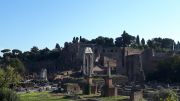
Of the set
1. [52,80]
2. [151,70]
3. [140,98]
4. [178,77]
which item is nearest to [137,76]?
[151,70]

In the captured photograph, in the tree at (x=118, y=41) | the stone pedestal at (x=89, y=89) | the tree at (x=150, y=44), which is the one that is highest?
the tree at (x=118, y=41)

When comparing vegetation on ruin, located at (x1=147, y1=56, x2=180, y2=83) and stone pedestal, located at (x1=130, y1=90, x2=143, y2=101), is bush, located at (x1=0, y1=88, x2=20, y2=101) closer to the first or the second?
stone pedestal, located at (x1=130, y1=90, x2=143, y2=101)

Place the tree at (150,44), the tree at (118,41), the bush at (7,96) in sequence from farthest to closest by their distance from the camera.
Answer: the tree at (118,41) < the tree at (150,44) < the bush at (7,96)

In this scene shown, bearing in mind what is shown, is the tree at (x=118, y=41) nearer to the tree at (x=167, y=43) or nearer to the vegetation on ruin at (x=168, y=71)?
the tree at (x=167, y=43)

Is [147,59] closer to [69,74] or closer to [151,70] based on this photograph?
[151,70]

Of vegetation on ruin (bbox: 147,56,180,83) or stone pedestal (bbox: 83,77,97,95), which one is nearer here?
stone pedestal (bbox: 83,77,97,95)

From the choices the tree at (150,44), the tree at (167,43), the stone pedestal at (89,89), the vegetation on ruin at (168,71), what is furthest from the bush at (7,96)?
the tree at (167,43)

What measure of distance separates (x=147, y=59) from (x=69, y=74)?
15846 mm

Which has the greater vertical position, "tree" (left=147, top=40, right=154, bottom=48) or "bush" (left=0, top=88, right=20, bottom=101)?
"tree" (left=147, top=40, right=154, bottom=48)

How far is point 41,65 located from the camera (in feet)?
374

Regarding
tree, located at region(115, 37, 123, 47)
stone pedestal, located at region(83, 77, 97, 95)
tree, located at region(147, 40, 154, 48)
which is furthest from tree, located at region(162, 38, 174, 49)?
stone pedestal, located at region(83, 77, 97, 95)

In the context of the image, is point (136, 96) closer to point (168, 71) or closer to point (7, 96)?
point (7, 96)

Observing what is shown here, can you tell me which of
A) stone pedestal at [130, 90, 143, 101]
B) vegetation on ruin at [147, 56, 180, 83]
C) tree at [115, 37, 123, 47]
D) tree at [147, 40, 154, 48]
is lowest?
stone pedestal at [130, 90, 143, 101]

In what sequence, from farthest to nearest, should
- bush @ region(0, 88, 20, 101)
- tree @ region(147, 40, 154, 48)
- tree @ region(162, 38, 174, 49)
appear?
tree @ region(162, 38, 174, 49), tree @ region(147, 40, 154, 48), bush @ region(0, 88, 20, 101)
